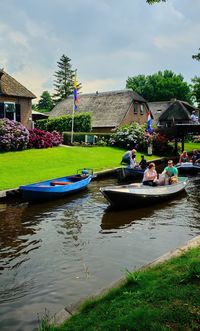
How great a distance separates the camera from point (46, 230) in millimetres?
11773

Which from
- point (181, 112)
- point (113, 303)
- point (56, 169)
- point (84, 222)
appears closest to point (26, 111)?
point (56, 169)

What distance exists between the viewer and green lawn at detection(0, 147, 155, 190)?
19312mm

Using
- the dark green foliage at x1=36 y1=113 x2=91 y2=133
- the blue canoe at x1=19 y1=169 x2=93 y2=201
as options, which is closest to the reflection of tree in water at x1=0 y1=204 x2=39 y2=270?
the blue canoe at x1=19 y1=169 x2=93 y2=201

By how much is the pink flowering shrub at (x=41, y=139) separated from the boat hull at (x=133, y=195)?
16.5 meters

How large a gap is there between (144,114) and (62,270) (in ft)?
154

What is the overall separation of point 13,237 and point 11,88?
79.9ft

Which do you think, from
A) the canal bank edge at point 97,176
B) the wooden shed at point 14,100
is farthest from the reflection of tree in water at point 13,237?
the wooden shed at point 14,100

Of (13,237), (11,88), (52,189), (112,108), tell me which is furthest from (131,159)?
(112,108)

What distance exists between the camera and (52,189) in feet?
52.7

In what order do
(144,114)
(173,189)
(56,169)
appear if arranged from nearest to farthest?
(173,189) < (56,169) < (144,114)

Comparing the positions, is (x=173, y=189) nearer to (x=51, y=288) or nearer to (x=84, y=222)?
(x=84, y=222)

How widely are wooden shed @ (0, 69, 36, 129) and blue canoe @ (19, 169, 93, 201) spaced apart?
15.9 meters

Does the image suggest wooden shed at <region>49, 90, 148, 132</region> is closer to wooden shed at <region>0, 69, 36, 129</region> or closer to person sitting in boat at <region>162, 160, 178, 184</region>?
wooden shed at <region>0, 69, 36, 129</region>

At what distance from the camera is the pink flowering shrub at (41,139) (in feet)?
99.7
